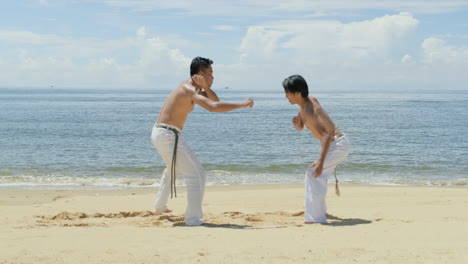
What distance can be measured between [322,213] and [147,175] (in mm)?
9949

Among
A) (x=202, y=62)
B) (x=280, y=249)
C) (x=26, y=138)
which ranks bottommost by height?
(x=26, y=138)

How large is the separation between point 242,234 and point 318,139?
1.45 meters

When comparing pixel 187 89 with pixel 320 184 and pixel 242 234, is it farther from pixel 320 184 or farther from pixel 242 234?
pixel 320 184

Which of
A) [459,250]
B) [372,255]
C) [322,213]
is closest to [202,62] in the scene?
[322,213]

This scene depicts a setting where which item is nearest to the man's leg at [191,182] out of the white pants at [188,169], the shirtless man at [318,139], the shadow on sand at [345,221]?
the white pants at [188,169]

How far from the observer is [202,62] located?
690 centimetres

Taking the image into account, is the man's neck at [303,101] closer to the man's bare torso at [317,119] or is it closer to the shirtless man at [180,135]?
the man's bare torso at [317,119]

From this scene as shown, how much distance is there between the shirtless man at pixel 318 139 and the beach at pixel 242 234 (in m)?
0.30

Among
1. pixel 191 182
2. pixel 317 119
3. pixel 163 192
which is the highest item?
pixel 317 119

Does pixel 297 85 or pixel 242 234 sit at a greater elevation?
pixel 297 85

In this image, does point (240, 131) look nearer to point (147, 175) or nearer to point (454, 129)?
point (454, 129)

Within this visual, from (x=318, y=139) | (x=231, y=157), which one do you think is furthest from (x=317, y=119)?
(x=231, y=157)

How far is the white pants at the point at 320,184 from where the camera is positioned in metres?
6.86

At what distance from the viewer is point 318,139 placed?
6.79 meters
